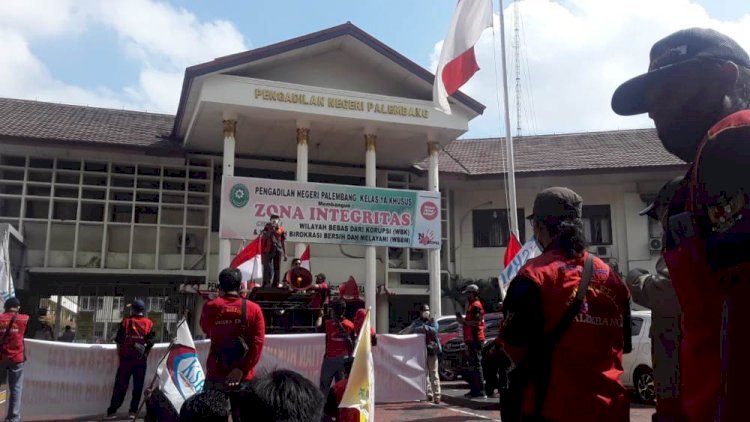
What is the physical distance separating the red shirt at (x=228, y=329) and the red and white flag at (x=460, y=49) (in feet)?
21.9

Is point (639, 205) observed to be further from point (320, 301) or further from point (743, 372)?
point (743, 372)

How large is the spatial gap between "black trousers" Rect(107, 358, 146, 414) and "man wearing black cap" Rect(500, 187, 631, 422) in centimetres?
806

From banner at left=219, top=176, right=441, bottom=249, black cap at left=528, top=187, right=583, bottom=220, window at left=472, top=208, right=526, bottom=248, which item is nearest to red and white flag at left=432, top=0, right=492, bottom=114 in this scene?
banner at left=219, top=176, right=441, bottom=249

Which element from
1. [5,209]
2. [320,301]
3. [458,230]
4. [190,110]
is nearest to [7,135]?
[5,209]

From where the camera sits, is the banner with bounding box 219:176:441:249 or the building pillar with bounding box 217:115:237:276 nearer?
the banner with bounding box 219:176:441:249

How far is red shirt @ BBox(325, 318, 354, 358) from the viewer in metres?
8.91

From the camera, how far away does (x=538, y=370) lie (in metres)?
2.46

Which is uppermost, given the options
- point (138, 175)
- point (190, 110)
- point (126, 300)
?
point (190, 110)

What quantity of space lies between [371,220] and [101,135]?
9.18m

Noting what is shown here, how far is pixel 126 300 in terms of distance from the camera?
76.8 feet

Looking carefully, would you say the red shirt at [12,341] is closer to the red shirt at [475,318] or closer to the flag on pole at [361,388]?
the flag on pole at [361,388]

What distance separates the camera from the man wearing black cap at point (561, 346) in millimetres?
2438

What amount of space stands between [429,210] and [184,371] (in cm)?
1219

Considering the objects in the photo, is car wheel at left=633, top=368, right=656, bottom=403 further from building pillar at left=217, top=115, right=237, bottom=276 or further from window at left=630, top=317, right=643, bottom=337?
building pillar at left=217, top=115, right=237, bottom=276
